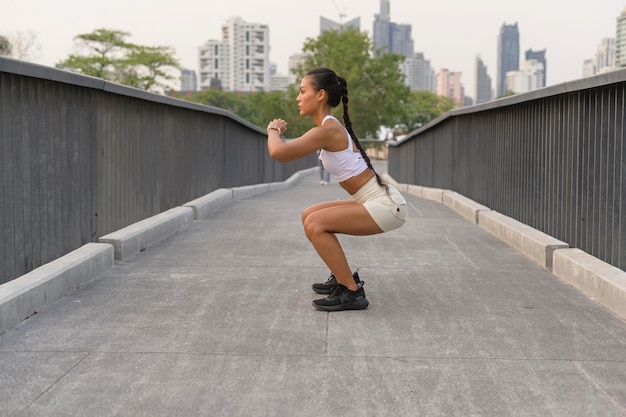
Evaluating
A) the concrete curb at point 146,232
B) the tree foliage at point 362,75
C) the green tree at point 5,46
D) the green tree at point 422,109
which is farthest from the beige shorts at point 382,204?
the green tree at point 422,109

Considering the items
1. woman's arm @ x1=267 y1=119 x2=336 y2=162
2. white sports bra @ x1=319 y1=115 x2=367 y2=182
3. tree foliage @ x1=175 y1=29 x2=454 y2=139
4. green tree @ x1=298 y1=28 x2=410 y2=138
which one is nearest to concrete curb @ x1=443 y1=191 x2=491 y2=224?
white sports bra @ x1=319 y1=115 x2=367 y2=182

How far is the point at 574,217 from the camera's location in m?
6.43

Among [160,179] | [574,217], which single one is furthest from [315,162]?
[574,217]

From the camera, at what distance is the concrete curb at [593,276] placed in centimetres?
490

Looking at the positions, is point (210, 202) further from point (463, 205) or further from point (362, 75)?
point (362, 75)

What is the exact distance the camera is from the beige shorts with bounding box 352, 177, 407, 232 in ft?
16.8

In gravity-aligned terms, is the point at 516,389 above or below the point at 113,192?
below

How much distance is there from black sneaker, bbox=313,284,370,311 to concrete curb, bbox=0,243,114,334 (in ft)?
5.62

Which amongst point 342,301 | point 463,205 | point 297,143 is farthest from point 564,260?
point 463,205

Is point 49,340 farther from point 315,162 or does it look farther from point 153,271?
point 315,162

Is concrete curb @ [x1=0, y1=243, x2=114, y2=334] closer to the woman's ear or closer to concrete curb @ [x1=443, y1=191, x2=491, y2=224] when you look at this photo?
the woman's ear

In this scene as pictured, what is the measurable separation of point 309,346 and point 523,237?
376 centimetres

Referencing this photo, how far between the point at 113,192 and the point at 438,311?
11.6 feet

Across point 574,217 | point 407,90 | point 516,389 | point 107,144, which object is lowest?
point 516,389
